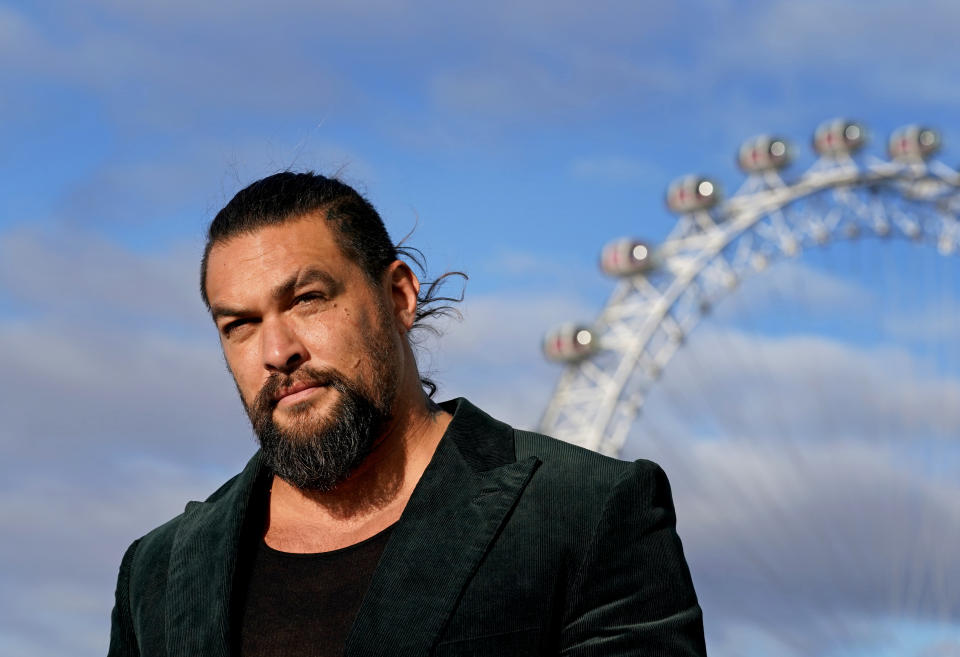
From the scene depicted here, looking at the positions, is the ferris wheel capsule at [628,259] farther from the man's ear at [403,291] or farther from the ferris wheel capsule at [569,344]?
the man's ear at [403,291]

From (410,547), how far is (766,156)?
109 ft

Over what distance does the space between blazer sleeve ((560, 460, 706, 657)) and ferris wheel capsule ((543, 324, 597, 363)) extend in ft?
104

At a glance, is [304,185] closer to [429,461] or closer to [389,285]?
[389,285]

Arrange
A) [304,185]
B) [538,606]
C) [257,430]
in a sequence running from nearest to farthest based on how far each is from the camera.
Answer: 1. [538,606]
2. [257,430]
3. [304,185]

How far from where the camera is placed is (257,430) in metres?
4.12

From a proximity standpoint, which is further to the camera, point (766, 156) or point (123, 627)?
point (766, 156)

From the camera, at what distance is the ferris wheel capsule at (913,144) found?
3778 centimetres

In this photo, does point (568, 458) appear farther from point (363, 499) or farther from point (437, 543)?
point (363, 499)

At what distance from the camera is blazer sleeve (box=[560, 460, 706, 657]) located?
3.74 metres

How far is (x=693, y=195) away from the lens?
3578cm

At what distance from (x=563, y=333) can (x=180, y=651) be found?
3209cm

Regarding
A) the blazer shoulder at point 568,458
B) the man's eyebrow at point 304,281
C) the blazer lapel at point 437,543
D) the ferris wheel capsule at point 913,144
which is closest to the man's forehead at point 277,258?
the man's eyebrow at point 304,281

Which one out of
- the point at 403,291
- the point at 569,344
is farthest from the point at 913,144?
the point at 403,291

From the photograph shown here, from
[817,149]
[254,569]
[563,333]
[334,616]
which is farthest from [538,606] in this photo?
[817,149]
